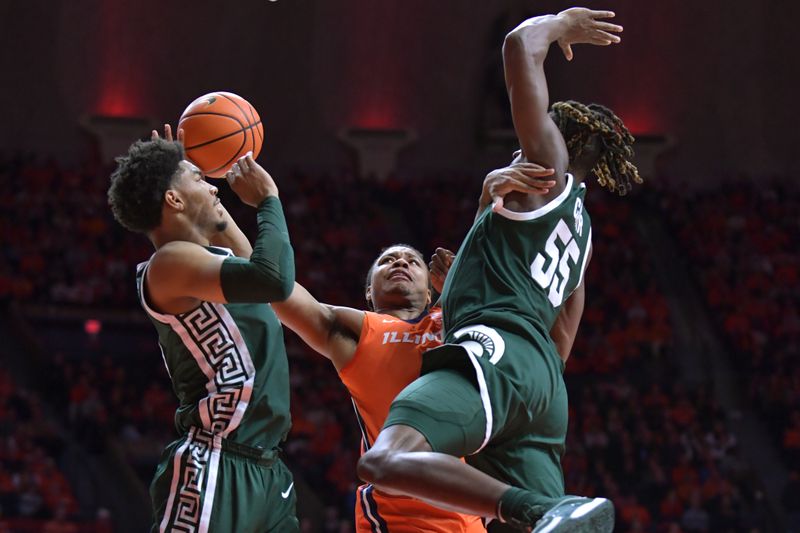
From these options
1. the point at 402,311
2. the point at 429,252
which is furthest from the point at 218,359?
the point at 429,252

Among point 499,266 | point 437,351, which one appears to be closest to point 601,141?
point 499,266

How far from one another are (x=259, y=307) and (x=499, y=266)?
88 centimetres

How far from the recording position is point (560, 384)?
3721 millimetres

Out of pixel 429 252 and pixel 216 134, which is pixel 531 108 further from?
pixel 429 252

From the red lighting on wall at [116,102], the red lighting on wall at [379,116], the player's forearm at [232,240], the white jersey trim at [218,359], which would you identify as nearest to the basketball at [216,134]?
the player's forearm at [232,240]

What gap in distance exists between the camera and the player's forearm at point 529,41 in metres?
3.79

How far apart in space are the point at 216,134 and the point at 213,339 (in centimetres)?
102

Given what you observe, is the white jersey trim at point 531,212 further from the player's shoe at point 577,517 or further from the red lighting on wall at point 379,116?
the red lighting on wall at point 379,116

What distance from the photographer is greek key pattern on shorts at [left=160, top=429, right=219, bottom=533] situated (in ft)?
11.6

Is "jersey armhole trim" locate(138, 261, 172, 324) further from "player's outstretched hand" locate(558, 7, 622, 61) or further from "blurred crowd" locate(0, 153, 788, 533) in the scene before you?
"blurred crowd" locate(0, 153, 788, 533)

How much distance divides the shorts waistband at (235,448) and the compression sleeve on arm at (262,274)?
1.55 ft

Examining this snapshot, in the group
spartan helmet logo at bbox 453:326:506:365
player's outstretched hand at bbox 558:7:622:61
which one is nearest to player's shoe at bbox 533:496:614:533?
spartan helmet logo at bbox 453:326:506:365

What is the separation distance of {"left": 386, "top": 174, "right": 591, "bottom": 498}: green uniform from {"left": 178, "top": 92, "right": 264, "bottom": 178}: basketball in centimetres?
115

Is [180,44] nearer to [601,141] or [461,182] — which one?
[461,182]
